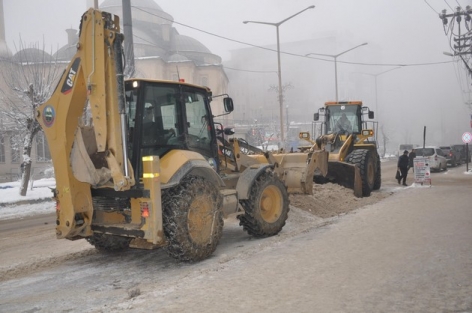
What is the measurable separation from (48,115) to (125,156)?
1.29m

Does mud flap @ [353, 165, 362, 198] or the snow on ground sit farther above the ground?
mud flap @ [353, 165, 362, 198]

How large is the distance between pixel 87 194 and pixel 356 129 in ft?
38.9

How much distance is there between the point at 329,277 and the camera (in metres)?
5.15

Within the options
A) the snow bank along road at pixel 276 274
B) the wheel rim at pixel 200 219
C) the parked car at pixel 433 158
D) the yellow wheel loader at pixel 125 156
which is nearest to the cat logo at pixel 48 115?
the yellow wheel loader at pixel 125 156

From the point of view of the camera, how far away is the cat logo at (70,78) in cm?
603

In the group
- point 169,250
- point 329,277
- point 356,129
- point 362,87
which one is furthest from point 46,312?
point 362,87

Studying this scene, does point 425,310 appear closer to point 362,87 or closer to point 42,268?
point 42,268

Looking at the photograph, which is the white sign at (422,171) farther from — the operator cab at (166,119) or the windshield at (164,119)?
the windshield at (164,119)

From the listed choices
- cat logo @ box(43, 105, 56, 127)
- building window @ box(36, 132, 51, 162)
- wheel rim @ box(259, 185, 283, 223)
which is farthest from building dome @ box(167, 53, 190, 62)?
cat logo @ box(43, 105, 56, 127)

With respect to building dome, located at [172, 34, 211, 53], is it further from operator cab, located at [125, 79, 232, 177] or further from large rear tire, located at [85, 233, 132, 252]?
large rear tire, located at [85, 233, 132, 252]

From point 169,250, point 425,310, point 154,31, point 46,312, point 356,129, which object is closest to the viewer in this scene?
point 425,310

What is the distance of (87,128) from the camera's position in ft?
20.9

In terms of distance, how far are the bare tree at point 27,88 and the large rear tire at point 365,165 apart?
1272 cm

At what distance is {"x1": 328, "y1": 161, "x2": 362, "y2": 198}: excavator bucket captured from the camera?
1291 cm
